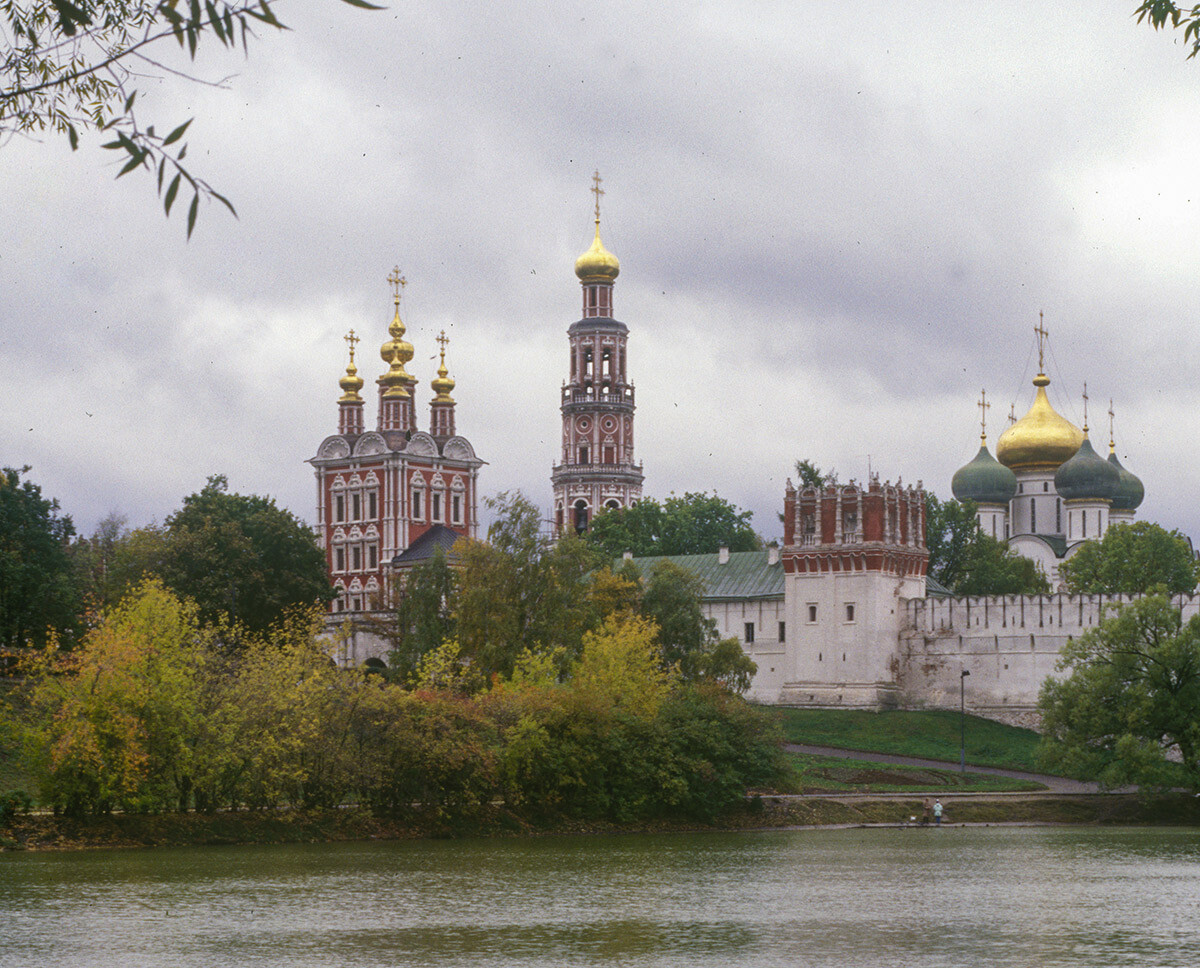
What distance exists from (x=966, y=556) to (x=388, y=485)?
31.5 metres

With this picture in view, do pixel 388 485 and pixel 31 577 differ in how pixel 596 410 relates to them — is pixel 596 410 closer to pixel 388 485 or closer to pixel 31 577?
pixel 388 485

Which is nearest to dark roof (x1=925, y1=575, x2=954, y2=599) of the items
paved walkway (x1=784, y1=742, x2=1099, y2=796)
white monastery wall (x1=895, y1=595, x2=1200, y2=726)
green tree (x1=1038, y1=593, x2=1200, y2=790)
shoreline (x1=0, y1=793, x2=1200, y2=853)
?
white monastery wall (x1=895, y1=595, x2=1200, y2=726)

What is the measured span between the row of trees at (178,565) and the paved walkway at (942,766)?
67.7 ft

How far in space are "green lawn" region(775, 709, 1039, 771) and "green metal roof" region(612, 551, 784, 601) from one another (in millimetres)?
7931

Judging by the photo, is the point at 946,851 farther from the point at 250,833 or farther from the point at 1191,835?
the point at 250,833

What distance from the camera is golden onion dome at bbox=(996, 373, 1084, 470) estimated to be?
10662 cm

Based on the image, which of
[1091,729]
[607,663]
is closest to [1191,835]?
[1091,729]

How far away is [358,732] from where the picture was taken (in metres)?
44.8

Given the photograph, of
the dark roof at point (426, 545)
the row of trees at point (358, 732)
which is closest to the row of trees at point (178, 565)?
the row of trees at point (358, 732)

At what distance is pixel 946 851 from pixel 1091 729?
13977 millimetres

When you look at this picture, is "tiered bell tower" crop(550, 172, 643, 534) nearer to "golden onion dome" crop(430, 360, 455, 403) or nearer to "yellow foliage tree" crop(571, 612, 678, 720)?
"golden onion dome" crop(430, 360, 455, 403)

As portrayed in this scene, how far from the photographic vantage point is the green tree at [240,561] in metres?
68.7

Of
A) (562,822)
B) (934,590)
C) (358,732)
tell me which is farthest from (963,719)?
(358,732)

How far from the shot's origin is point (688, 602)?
64.8 m
